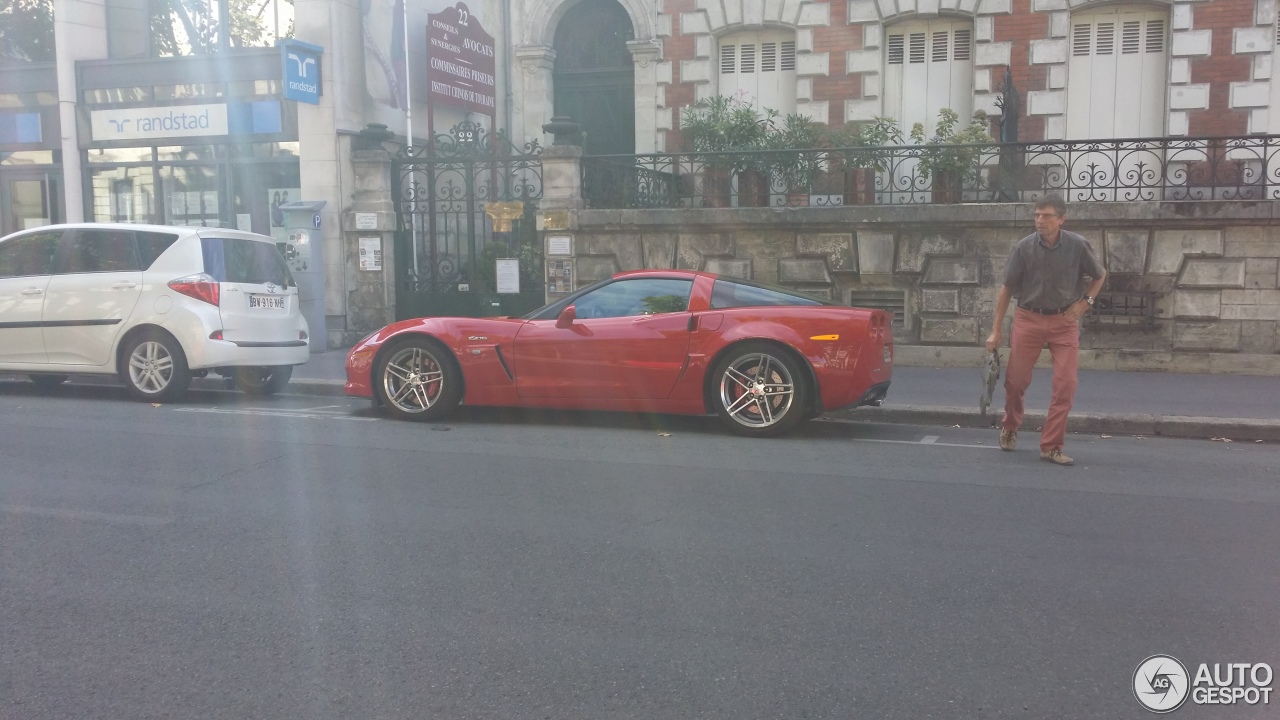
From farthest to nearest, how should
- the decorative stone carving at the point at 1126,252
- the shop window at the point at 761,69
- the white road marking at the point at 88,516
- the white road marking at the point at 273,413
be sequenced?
the shop window at the point at 761,69, the decorative stone carving at the point at 1126,252, the white road marking at the point at 273,413, the white road marking at the point at 88,516

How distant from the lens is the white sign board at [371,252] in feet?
49.5

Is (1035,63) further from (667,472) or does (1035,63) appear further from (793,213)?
(667,472)

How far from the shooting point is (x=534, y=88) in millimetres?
17766

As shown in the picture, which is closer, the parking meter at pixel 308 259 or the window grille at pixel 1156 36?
the parking meter at pixel 308 259

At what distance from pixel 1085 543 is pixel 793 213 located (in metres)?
8.14

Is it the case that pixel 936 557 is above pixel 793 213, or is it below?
below

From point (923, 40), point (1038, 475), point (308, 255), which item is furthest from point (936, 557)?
point (923, 40)

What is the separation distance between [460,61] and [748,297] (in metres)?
8.63

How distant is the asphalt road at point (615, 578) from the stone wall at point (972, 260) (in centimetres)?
476

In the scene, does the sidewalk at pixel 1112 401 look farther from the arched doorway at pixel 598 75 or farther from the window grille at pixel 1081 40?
the arched doorway at pixel 598 75

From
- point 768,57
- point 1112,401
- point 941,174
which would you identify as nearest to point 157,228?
point 941,174

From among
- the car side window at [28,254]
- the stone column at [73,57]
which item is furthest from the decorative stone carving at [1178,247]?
the stone column at [73,57]

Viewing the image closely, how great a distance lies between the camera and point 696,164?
568 inches

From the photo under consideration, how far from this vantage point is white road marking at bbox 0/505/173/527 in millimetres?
5703
